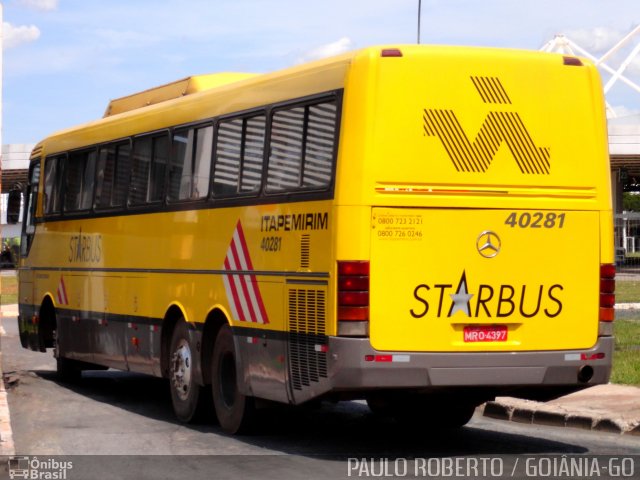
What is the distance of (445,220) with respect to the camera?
11.5m

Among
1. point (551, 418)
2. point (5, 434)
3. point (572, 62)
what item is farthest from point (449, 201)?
point (5, 434)

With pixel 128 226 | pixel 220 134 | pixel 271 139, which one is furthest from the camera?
pixel 128 226

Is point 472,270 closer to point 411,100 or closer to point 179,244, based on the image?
point 411,100

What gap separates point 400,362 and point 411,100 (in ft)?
6.86

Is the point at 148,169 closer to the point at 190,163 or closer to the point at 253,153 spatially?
the point at 190,163

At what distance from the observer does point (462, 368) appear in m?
11.4

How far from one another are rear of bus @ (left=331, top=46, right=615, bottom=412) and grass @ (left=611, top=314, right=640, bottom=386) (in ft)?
15.9

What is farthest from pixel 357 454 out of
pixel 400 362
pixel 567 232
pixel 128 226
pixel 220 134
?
pixel 128 226

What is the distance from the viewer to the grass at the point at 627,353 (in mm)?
16881

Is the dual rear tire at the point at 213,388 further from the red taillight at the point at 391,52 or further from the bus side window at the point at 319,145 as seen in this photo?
the red taillight at the point at 391,52

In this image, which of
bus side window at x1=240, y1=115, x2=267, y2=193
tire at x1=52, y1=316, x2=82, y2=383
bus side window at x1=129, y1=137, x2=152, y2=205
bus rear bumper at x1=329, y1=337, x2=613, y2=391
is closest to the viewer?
bus rear bumper at x1=329, y1=337, x2=613, y2=391

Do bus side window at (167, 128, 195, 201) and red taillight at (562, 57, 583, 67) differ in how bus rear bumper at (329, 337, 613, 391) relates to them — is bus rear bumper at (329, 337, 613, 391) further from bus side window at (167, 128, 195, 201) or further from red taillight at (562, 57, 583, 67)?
bus side window at (167, 128, 195, 201)

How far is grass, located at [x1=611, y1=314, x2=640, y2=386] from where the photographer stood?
1688 centimetres

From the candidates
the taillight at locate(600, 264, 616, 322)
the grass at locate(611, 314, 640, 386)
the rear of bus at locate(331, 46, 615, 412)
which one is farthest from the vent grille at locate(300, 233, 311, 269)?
the grass at locate(611, 314, 640, 386)
